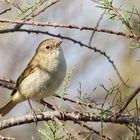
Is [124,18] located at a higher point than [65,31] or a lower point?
lower

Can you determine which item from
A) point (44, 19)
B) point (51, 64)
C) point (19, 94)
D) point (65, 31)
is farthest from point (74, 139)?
point (65, 31)

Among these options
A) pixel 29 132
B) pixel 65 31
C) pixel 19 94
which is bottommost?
pixel 29 132

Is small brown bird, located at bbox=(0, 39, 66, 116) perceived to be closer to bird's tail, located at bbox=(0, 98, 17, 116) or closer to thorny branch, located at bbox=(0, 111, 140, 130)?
bird's tail, located at bbox=(0, 98, 17, 116)

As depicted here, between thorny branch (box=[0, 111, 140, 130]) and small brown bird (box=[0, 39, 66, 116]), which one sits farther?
small brown bird (box=[0, 39, 66, 116])

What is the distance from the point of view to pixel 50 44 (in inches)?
228

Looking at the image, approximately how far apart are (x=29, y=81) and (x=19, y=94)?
0.27 metres

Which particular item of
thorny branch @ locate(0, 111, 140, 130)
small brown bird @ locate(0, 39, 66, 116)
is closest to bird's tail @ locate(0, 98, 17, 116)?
small brown bird @ locate(0, 39, 66, 116)

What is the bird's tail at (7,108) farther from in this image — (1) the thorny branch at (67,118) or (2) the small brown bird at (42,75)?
(1) the thorny branch at (67,118)

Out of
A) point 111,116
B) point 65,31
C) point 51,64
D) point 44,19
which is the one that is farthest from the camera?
point 65,31

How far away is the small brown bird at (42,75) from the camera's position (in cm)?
513

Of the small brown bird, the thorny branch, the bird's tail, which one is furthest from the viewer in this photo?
the bird's tail

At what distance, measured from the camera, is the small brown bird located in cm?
513

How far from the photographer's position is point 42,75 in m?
5.29

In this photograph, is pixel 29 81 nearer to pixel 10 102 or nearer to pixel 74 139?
pixel 10 102
